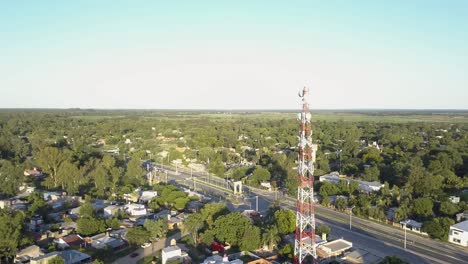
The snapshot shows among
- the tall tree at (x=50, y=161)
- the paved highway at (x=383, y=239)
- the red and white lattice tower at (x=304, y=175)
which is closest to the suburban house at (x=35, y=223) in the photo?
the tall tree at (x=50, y=161)

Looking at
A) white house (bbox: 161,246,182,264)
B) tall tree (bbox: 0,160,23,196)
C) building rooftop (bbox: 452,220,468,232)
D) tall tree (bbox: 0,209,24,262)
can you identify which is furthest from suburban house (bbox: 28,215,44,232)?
building rooftop (bbox: 452,220,468,232)

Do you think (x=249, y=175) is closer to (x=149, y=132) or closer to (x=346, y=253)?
(x=346, y=253)

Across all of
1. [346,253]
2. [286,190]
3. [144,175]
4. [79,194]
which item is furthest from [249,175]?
[346,253]

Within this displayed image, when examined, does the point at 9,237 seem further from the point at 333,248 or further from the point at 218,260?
the point at 333,248

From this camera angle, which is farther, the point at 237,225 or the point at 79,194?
the point at 79,194

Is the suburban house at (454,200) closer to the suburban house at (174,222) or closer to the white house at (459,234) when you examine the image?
the white house at (459,234)

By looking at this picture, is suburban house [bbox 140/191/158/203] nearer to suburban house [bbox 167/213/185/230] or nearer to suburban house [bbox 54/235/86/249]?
suburban house [bbox 167/213/185/230]
